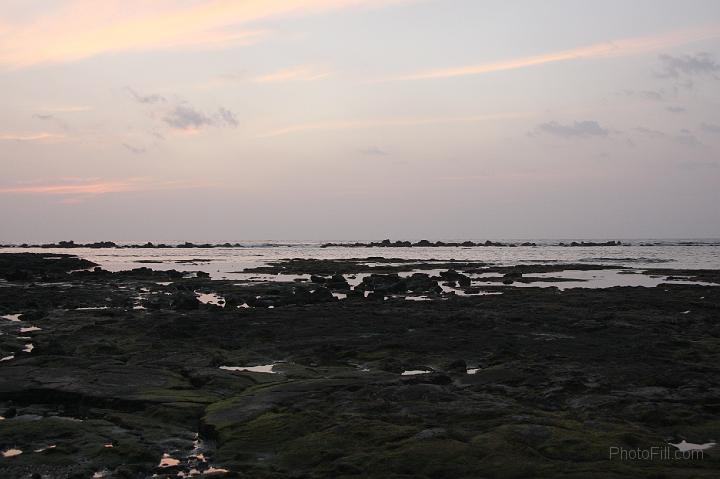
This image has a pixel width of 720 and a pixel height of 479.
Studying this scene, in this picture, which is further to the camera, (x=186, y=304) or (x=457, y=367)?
(x=186, y=304)

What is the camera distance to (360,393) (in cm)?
1545

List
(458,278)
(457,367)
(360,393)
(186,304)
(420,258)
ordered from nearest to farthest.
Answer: (360,393)
(457,367)
(186,304)
(458,278)
(420,258)

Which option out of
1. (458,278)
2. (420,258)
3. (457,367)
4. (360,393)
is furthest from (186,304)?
(420,258)

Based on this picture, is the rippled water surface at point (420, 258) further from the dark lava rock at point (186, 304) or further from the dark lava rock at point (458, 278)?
the dark lava rock at point (186, 304)

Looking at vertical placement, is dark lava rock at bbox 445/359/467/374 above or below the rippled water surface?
below

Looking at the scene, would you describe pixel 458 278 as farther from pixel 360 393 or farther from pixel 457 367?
pixel 360 393

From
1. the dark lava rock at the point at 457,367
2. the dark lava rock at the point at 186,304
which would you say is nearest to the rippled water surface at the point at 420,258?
the dark lava rock at the point at 186,304

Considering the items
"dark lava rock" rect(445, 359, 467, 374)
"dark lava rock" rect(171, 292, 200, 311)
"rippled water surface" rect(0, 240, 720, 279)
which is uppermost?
"rippled water surface" rect(0, 240, 720, 279)

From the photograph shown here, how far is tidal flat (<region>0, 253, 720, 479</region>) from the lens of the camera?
11.1 metres

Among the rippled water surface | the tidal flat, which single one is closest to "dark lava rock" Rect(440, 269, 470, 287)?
the rippled water surface

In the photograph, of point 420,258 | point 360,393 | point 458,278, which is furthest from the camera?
point 420,258

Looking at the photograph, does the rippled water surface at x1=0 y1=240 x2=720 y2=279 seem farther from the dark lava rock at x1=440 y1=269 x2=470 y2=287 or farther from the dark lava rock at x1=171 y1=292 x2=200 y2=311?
the dark lava rock at x1=171 y1=292 x2=200 y2=311

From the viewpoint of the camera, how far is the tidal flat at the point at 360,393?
36.4ft

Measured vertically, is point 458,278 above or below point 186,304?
above
